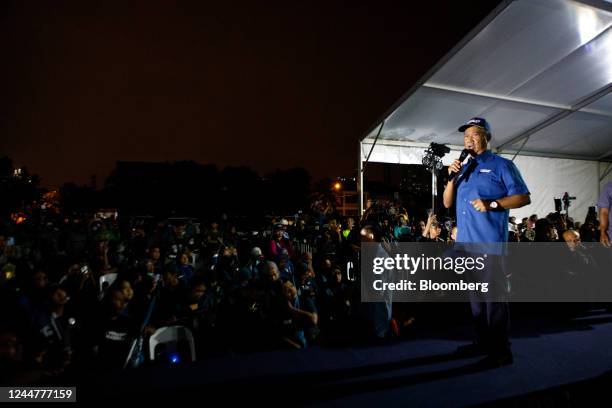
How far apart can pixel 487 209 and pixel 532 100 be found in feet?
22.5

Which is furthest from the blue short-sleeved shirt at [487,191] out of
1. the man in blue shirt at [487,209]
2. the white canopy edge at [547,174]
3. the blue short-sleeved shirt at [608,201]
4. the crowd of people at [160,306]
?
the white canopy edge at [547,174]

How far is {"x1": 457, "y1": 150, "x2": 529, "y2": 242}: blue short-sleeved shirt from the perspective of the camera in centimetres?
257

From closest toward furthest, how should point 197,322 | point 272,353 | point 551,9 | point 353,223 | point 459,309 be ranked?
point 272,353 < point 197,322 < point 459,309 < point 551,9 < point 353,223

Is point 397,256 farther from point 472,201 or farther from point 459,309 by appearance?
point 472,201

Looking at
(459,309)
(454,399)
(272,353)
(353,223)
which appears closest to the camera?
(454,399)

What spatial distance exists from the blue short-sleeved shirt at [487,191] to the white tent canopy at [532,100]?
152 inches

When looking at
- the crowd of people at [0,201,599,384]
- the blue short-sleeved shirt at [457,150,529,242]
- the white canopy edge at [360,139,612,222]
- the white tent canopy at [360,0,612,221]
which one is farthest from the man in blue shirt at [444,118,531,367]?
the white canopy edge at [360,139,612,222]

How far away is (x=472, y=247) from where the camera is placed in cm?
264

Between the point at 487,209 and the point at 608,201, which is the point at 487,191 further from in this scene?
the point at 608,201

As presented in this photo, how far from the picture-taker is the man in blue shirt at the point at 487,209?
2.50 m

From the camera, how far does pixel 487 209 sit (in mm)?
2506

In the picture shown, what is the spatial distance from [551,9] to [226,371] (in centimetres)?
665

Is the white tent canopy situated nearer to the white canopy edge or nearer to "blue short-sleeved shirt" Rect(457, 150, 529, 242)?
the white canopy edge

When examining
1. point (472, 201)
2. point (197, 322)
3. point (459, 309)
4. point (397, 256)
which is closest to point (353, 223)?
point (397, 256)
